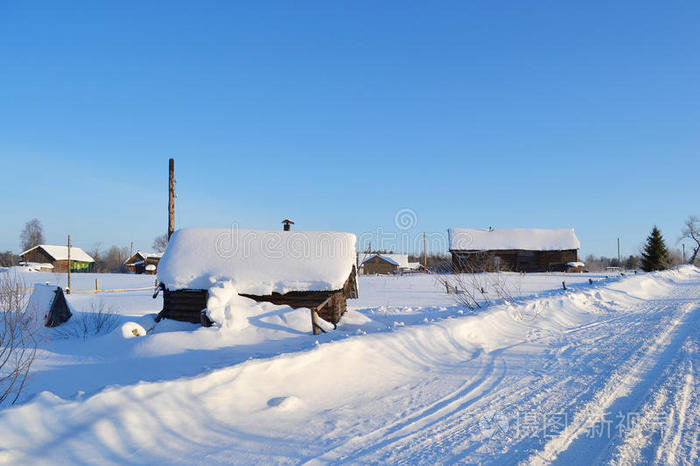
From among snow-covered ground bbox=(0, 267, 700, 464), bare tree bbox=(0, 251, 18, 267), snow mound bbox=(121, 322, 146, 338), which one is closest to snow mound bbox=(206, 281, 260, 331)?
snow-covered ground bbox=(0, 267, 700, 464)

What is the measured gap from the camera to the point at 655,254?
51.2 meters

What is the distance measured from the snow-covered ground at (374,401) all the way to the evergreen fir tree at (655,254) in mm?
50376

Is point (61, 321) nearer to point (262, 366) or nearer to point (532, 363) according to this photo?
point (262, 366)

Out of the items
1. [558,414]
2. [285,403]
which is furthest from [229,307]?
[558,414]

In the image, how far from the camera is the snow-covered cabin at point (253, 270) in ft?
40.1

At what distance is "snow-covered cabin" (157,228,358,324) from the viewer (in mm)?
12234

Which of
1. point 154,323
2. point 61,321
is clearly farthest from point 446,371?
point 61,321

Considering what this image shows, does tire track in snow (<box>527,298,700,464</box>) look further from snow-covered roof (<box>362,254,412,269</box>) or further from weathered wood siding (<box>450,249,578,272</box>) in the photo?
snow-covered roof (<box>362,254,412,269</box>)

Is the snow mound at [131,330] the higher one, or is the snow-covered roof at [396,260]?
the snow-covered roof at [396,260]

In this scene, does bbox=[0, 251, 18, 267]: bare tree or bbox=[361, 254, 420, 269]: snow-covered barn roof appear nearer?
bbox=[0, 251, 18, 267]: bare tree

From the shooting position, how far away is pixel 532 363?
7328 mm

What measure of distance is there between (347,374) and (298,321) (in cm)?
468

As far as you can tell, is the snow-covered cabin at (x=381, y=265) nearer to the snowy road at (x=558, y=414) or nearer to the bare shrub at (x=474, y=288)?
the bare shrub at (x=474, y=288)

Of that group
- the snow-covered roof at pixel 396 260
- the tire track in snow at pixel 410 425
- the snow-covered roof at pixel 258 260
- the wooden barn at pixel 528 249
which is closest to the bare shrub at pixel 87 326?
the snow-covered roof at pixel 258 260
